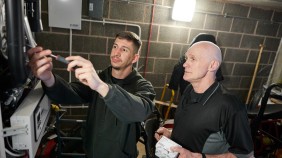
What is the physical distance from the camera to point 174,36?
9.29ft

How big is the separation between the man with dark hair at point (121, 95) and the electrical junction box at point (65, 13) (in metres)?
1.20

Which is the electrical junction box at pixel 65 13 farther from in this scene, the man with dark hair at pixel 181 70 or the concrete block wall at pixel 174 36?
the man with dark hair at pixel 181 70

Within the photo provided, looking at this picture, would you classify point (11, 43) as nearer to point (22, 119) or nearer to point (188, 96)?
point (22, 119)

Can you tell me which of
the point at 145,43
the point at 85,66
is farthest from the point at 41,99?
the point at 145,43

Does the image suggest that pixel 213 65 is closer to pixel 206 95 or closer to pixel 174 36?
pixel 206 95

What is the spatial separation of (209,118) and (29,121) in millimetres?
1020

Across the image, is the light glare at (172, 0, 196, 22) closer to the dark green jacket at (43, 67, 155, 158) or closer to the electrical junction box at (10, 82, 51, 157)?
the dark green jacket at (43, 67, 155, 158)

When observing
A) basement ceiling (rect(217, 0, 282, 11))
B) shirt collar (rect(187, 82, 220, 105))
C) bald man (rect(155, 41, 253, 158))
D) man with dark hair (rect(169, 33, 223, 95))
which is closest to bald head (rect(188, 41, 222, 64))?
bald man (rect(155, 41, 253, 158))

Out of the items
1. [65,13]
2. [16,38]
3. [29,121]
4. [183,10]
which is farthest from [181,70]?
[16,38]

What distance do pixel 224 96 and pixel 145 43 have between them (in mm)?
1595

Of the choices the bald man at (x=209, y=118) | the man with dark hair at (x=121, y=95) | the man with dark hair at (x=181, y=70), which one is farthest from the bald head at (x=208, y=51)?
the man with dark hair at (x=181, y=70)

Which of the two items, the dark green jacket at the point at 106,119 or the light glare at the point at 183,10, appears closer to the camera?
the dark green jacket at the point at 106,119

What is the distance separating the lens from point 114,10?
252 centimetres

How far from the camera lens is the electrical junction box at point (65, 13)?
2320 millimetres
